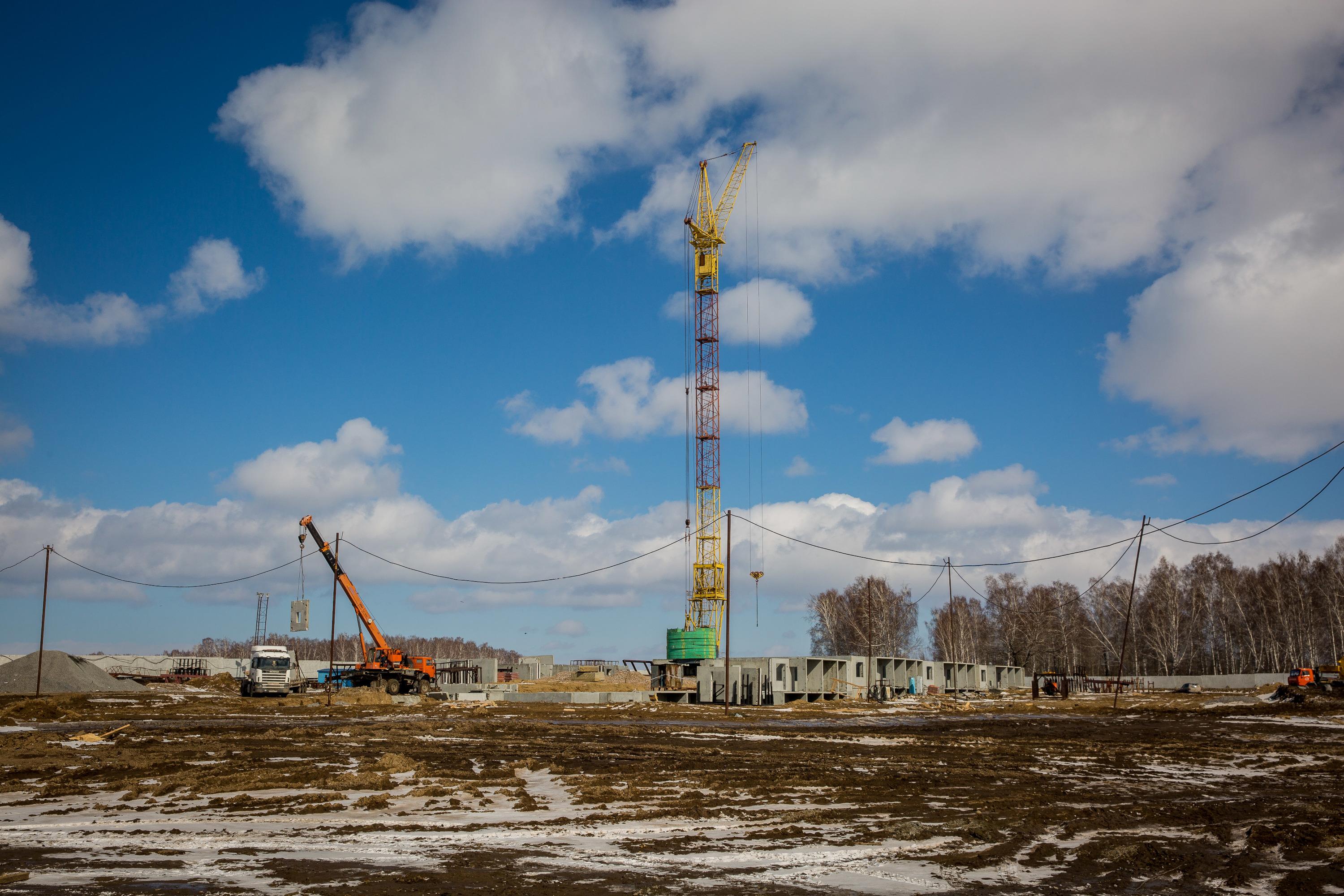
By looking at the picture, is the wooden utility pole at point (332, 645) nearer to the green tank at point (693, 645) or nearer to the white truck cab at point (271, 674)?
the white truck cab at point (271, 674)

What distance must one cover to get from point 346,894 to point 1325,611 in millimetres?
97636

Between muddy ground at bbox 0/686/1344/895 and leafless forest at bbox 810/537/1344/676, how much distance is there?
55.1 metres

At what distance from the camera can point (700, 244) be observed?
79.5 m

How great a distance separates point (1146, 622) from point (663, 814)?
316 ft

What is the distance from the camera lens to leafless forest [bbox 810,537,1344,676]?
8450 centimetres

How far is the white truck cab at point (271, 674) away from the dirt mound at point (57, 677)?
8.14 m

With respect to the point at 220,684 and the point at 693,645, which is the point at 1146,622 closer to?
the point at 693,645

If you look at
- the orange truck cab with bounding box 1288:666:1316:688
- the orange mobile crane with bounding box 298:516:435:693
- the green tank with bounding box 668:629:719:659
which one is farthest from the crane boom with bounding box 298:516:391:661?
the orange truck cab with bounding box 1288:666:1316:688

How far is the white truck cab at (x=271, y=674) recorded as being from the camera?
50688 millimetres

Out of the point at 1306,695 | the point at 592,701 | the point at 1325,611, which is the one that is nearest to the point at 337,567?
the point at 592,701

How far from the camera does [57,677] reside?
→ 5428 centimetres

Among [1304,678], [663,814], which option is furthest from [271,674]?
[1304,678]

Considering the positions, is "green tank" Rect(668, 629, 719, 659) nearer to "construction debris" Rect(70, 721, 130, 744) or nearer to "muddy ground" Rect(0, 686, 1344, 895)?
"muddy ground" Rect(0, 686, 1344, 895)

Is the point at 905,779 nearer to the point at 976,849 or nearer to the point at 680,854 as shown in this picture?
the point at 976,849
